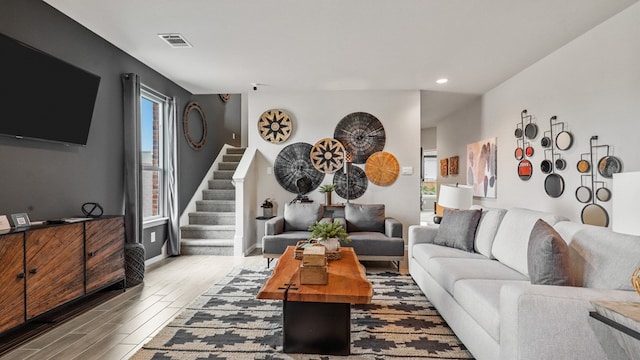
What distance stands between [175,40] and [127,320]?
2666 millimetres

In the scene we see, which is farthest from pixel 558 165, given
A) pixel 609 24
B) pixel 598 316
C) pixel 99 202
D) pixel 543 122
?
pixel 99 202

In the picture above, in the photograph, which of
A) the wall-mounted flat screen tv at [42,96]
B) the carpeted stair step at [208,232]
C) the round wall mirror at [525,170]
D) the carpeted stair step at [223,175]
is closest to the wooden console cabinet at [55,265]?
the wall-mounted flat screen tv at [42,96]

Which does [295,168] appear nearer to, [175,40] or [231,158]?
[231,158]

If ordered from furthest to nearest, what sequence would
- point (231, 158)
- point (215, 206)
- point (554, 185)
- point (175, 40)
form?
point (231, 158)
point (215, 206)
point (554, 185)
point (175, 40)

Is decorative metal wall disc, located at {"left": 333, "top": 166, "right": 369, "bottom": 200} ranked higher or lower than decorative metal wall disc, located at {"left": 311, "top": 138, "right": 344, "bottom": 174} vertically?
lower

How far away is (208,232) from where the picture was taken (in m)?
5.05

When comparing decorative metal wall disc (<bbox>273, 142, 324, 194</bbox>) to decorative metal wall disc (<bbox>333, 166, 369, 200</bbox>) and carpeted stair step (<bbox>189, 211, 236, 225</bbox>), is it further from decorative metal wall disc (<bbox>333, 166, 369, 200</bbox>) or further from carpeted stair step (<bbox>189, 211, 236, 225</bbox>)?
carpeted stair step (<bbox>189, 211, 236, 225</bbox>)

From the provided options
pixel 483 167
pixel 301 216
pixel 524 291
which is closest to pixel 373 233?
pixel 301 216

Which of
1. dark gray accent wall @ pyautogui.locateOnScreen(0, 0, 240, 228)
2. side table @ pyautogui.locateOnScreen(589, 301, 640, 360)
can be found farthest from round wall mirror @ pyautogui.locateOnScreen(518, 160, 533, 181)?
dark gray accent wall @ pyautogui.locateOnScreen(0, 0, 240, 228)

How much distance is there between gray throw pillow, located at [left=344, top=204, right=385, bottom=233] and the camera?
443cm

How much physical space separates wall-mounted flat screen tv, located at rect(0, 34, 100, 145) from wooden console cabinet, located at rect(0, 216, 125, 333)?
0.80 metres

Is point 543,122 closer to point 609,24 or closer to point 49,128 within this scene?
point 609,24

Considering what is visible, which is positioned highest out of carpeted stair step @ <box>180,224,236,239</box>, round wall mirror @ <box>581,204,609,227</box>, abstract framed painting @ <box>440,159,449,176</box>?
abstract framed painting @ <box>440,159,449,176</box>

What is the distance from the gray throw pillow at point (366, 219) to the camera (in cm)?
443
